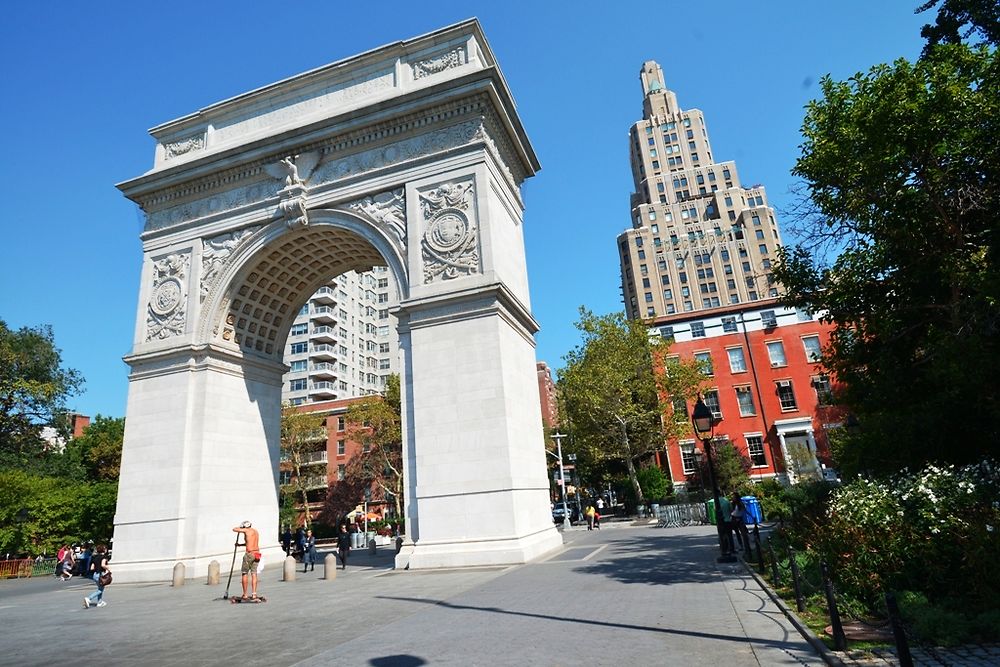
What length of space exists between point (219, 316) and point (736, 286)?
83407 millimetres

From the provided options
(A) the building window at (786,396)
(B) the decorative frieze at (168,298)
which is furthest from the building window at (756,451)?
(B) the decorative frieze at (168,298)

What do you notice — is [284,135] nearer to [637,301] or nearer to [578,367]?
[578,367]

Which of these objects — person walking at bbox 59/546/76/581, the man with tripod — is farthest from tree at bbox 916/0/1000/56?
person walking at bbox 59/546/76/581

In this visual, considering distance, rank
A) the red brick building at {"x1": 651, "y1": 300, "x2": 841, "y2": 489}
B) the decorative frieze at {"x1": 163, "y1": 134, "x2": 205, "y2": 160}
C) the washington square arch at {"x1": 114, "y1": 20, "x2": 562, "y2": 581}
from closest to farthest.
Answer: the washington square arch at {"x1": 114, "y1": 20, "x2": 562, "y2": 581} → the decorative frieze at {"x1": 163, "y1": 134, "x2": 205, "y2": 160} → the red brick building at {"x1": 651, "y1": 300, "x2": 841, "y2": 489}

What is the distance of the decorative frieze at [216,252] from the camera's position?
858 inches

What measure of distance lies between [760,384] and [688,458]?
784cm

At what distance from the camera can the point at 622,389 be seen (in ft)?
122

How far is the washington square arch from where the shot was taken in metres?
16.8

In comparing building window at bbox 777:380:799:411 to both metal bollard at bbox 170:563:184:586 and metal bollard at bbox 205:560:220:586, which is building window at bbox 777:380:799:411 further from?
metal bollard at bbox 170:563:184:586

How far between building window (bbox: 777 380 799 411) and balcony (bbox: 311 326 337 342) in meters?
45.8

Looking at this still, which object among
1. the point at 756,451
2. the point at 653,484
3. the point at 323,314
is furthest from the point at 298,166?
the point at 323,314

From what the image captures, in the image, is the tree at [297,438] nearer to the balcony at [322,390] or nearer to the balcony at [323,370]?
the balcony at [322,390]

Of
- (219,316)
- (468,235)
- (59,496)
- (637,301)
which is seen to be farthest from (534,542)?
(637,301)

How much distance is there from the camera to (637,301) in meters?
93.6
